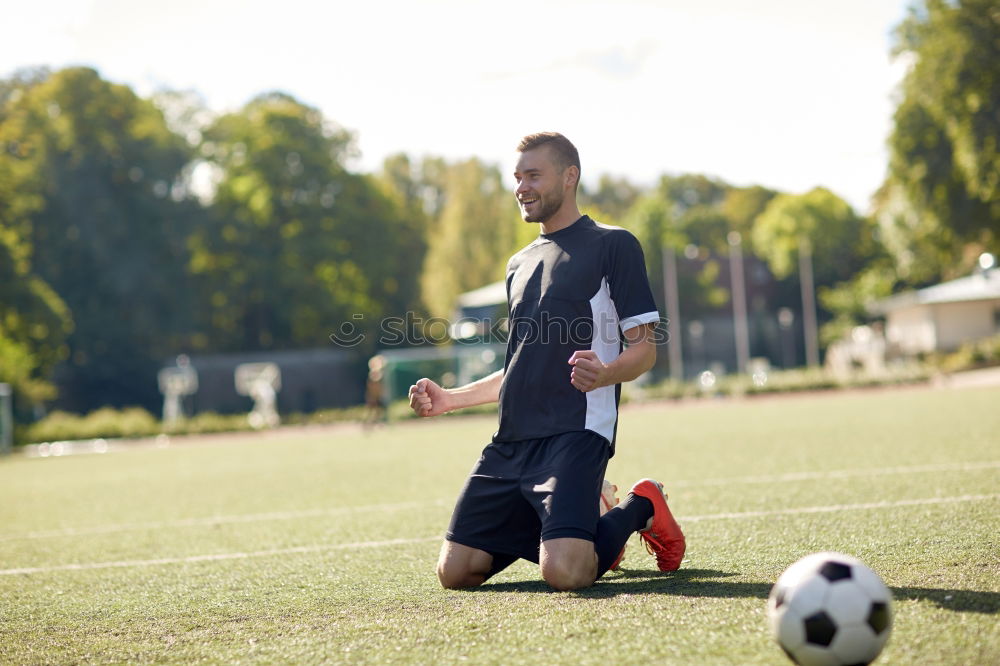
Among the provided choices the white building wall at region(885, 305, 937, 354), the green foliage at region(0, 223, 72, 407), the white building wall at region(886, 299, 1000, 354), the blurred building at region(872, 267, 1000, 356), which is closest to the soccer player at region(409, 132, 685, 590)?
the green foliage at region(0, 223, 72, 407)

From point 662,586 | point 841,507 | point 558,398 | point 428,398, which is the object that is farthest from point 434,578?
point 841,507

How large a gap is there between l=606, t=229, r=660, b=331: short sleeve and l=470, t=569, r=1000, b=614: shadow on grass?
3.74ft

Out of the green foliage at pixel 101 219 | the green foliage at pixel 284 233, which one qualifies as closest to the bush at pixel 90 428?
the green foliage at pixel 101 219

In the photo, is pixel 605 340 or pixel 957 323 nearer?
pixel 605 340

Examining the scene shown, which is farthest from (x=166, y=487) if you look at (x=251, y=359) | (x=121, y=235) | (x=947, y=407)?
(x=251, y=359)

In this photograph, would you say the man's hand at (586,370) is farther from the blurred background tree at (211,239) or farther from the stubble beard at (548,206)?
the blurred background tree at (211,239)

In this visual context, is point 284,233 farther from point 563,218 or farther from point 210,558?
point 563,218

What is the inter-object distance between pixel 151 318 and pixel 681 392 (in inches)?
945

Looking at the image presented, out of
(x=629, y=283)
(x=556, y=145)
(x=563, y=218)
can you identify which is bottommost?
(x=629, y=283)

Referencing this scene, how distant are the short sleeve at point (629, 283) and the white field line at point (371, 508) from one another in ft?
14.2

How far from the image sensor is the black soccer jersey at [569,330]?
16.4 ft

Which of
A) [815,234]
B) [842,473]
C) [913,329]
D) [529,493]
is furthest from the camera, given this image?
[815,234]

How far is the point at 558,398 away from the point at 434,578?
110 centimetres

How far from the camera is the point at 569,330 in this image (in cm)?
508
